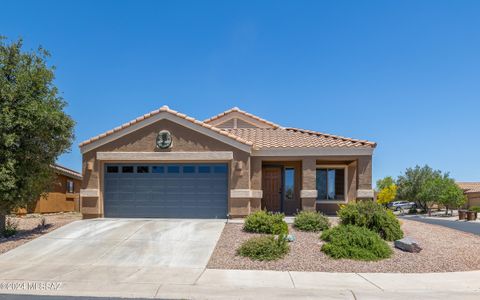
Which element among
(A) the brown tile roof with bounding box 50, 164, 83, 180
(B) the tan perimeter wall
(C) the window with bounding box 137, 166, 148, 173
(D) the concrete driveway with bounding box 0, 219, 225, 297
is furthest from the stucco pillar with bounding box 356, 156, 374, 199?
(A) the brown tile roof with bounding box 50, 164, 83, 180

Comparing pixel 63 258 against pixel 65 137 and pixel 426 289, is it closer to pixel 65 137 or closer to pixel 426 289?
pixel 65 137

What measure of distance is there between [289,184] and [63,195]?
18012 mm

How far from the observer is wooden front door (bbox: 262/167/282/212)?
67.4 feet

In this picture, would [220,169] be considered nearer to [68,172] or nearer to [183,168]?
[183,168]

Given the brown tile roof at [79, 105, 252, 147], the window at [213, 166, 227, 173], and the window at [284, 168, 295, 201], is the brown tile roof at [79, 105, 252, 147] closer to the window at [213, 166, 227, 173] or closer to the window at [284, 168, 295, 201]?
the window at [213, 166, 227, 173]

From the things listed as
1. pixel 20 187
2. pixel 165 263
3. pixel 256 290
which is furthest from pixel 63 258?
pixel 256 290

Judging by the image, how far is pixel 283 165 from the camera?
20484 mm

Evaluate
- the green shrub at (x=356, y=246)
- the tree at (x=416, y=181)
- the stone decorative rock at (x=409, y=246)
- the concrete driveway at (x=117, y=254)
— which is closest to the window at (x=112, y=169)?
the concrete driveway at (x=117, y=254)

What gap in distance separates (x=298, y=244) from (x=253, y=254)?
2040 mm

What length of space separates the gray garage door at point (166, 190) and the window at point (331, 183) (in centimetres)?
532

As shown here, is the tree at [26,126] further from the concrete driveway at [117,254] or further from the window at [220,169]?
the window at [220,169]

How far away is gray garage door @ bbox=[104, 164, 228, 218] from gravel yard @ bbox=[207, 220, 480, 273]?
3.23m

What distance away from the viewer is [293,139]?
20531mm

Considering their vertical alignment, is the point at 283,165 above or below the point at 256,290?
above
